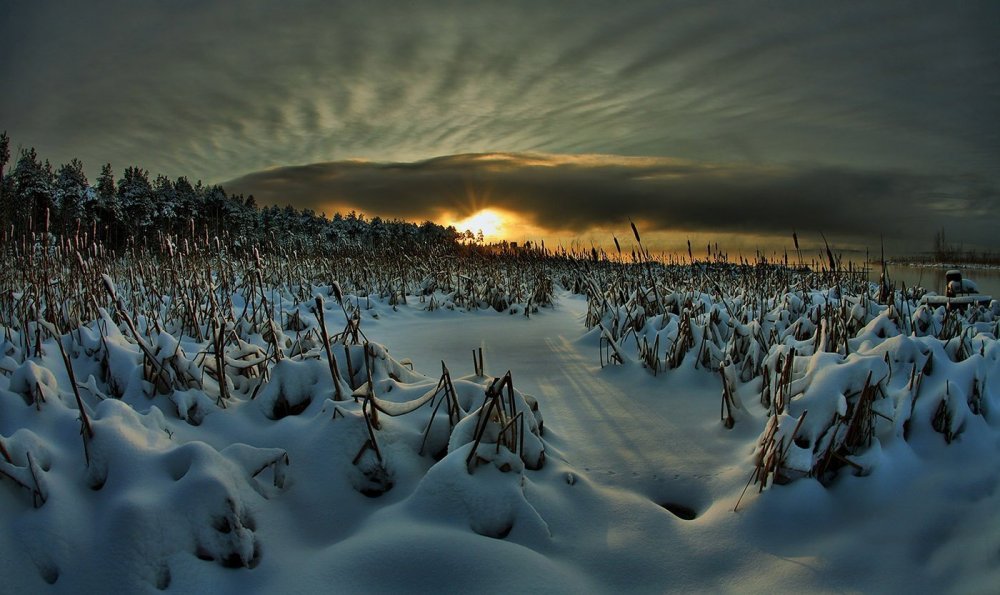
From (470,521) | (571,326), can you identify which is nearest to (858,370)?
(470,521)

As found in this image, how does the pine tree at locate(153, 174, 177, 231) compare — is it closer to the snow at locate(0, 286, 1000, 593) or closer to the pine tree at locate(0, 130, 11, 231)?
the pine tree at locate(0, 130, 11, 231)

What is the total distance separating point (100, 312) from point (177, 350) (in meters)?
1.15

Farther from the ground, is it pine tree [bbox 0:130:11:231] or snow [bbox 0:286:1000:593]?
pine tree [bbox 0:130:11:231]

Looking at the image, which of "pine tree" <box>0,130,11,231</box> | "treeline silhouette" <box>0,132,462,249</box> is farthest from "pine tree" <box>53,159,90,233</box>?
"pine tree" <box>0,130,11,231</box>

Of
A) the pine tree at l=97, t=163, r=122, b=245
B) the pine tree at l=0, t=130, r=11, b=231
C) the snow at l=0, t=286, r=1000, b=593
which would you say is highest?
the pine tree at l=97, t=163, r=122, b=245

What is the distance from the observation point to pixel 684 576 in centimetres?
170

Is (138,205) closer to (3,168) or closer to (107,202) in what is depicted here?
(107,202)

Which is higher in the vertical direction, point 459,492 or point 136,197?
point 136,197

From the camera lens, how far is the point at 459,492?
6.05 ft

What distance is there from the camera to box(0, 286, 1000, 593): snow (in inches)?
61.3

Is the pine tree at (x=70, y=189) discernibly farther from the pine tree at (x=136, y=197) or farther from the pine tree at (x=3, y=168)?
the pine tree at (x=3, y=168)

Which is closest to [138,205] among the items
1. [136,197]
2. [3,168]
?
[136,197]

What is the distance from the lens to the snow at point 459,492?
1.56 m

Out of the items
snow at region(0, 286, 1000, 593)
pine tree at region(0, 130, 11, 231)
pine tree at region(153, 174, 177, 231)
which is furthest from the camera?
pine tree at region(153, 174, 177, 231)
